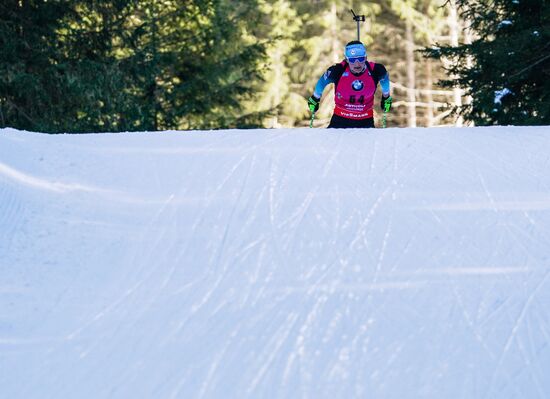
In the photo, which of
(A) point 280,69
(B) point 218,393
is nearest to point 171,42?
(B) point 218,393

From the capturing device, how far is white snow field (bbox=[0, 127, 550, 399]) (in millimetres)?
3428

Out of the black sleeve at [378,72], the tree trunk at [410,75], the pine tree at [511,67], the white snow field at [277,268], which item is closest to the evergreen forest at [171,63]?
the pine tree at [511,67]

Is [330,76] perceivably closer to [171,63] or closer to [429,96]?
[171,63]

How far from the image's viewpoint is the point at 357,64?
834 centimetres

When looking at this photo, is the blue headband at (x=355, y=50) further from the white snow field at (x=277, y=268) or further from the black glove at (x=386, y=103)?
the white snow field at (x=277, y=268)

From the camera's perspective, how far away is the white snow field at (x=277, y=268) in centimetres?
343

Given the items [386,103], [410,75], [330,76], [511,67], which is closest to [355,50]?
[330,76]

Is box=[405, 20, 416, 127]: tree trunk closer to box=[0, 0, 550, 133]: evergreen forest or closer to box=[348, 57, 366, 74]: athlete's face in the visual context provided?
box=[0, 0, 550, 133]: evergreen forest

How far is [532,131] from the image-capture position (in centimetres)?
691

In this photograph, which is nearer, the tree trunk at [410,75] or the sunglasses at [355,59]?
the sunglasses at [355,59]

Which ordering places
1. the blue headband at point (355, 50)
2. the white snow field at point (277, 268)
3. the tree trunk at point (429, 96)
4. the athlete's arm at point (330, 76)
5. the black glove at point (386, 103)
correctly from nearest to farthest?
1. the white snow field at point (277, 268)
2. the blue headband at point (355, 50)
3. the athlete's arm at point (330, 76)
4. the black glove at point (386, 103)
5. the tree trunk at point (429, 96)

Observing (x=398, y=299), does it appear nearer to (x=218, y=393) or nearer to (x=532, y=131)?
(x=218, y=393)

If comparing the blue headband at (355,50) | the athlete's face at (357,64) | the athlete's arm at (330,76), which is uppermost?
the blue headband at (355,50)

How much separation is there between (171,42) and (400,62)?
79.2 feet
